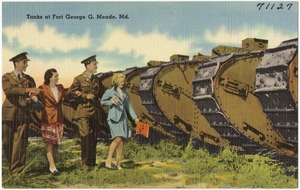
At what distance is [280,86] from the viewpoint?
6.21 m

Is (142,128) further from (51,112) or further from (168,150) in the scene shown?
(51,112)

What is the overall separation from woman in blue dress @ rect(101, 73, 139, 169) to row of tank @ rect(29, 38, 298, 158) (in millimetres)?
123

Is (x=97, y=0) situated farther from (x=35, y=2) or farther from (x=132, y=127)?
(x=132, y=127)

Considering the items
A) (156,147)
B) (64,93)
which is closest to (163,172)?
(156,147)

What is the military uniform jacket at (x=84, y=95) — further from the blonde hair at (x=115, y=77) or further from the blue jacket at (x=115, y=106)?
the blonde hair at (x=115, y=77)

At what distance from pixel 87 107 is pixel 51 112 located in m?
0.53

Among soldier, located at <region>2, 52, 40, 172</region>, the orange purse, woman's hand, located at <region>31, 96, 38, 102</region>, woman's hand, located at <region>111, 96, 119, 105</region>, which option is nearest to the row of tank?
A: woman's hand, located at <region>111, 96, 119, 105</region>

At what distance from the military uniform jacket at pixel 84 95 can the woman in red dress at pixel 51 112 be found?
20 centimetres

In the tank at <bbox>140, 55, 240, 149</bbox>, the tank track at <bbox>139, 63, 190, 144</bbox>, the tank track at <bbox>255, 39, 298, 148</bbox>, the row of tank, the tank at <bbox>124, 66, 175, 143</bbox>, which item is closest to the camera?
the tank track at <bbox>255, 39, 298, 148</bbox>

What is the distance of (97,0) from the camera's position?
23.0ft

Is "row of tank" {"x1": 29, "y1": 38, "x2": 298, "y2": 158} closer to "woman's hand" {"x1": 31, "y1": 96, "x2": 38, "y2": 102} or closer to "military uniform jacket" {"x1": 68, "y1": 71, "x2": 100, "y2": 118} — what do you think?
"military uniform jacket" {"x1": 68, "y1": 71, "x2": 100, "y2": 118}

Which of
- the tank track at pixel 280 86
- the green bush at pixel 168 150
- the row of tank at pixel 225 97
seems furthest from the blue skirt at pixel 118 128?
the tank track at pixel 280 86

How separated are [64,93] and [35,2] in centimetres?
139

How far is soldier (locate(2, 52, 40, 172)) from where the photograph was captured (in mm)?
6941
